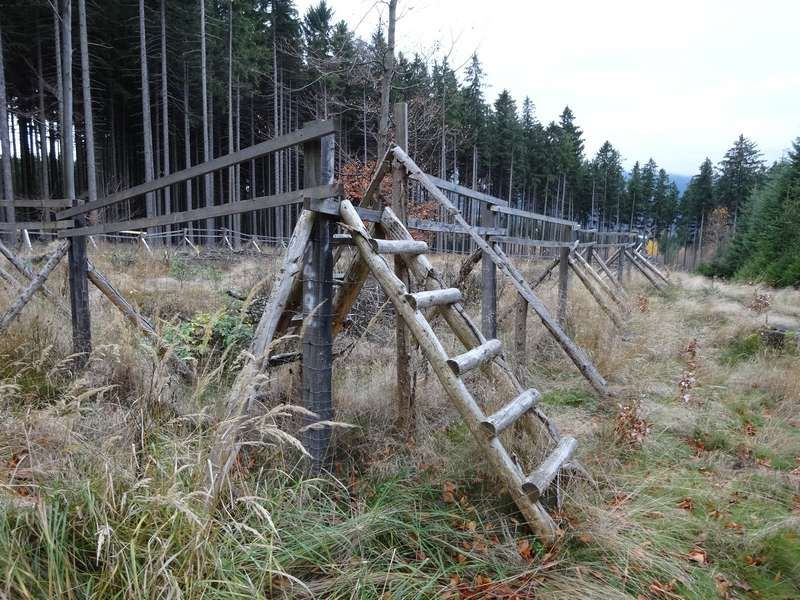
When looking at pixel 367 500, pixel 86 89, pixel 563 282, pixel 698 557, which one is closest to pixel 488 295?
pixel 563 282

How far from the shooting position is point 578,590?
2.06 m

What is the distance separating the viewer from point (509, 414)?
105 inches

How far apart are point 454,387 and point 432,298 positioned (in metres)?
0.64

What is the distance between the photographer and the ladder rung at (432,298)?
8.98ft

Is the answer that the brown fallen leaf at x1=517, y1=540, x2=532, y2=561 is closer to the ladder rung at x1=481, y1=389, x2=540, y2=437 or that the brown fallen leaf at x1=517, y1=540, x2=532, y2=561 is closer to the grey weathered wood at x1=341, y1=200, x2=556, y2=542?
the grey weathered wood at x1=341, y1=200, x2=556, y2=542

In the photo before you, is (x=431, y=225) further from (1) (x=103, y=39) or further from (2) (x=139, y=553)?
(1) (x=103, y=39)

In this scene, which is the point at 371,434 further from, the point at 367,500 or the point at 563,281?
the point at 563,281

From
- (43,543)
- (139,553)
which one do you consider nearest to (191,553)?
(139,553)

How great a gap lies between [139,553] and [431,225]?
3.50m

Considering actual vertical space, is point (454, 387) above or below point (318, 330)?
below

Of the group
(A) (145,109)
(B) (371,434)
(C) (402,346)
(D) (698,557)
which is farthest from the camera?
(A) (145,109)

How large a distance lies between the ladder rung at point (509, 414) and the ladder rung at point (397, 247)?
1.21 m

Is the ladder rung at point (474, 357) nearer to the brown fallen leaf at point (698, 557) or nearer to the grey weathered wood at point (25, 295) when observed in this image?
the brown fallen leaf at point (698, 557)

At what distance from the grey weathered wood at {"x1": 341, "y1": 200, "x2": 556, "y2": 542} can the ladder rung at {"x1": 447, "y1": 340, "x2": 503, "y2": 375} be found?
0.14 feet
